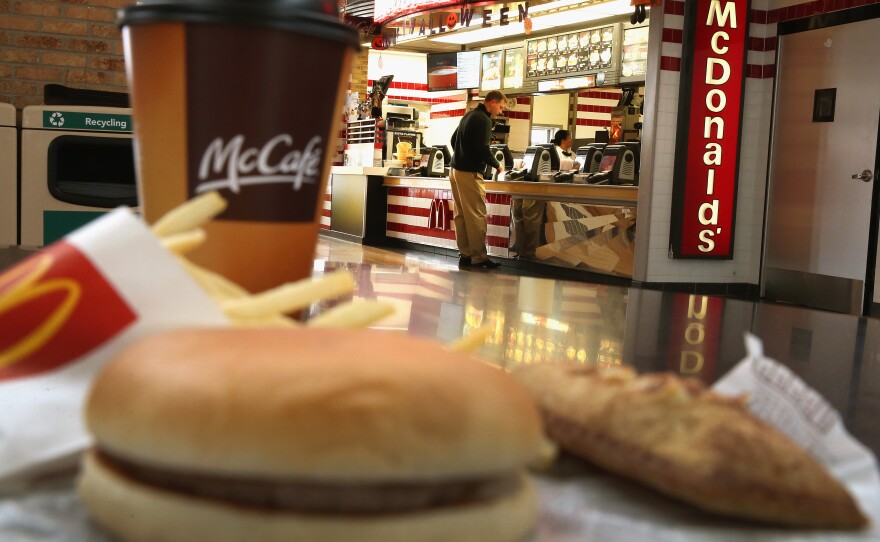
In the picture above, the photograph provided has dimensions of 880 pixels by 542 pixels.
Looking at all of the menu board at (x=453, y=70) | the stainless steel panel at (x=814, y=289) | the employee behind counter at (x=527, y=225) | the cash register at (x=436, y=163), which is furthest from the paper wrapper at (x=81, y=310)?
the menu board at (x=453, y=70)

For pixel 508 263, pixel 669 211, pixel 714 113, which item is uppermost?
pixel 714 113

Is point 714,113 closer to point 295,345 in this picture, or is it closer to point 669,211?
point 669,211

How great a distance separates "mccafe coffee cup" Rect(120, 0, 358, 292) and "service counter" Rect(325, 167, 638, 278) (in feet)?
25.6

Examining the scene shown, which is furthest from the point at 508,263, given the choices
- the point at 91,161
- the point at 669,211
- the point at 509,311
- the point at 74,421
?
the point at 74,421

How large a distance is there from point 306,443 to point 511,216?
975 centimetres

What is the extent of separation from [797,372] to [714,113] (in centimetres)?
764

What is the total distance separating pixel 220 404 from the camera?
349 mm

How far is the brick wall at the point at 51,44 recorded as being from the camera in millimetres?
4547

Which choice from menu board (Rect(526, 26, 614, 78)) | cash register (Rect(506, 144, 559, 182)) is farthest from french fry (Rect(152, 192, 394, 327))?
menu board (Rect(526, 26, 614, 78))

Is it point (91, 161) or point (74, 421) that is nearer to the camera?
point (74, 421)

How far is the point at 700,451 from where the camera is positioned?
414 mm

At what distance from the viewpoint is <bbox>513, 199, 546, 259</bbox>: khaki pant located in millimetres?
9508

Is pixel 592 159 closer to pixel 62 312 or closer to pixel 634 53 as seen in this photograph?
pixel 634 53

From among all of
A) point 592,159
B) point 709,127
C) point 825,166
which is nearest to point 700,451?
point 825,166
